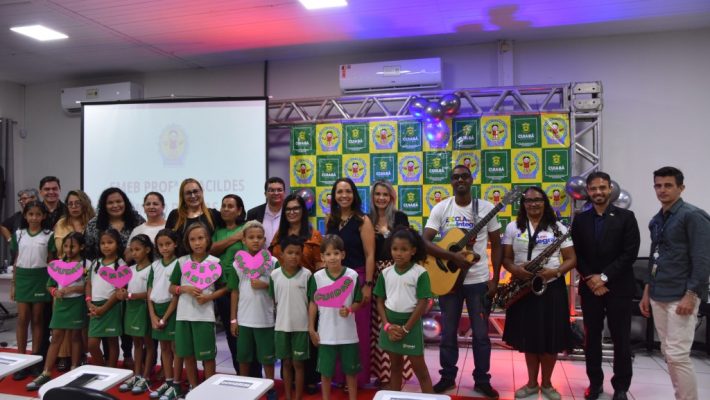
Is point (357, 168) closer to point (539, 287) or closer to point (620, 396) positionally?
point (539, 287)

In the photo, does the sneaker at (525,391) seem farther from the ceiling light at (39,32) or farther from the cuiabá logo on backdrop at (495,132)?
the ceiling light at (39,32)

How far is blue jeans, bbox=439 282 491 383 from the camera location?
340 cm

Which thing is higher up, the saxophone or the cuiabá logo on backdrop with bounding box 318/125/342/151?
the cuiabá logo on backdrop with bounding box 318/125/342/151

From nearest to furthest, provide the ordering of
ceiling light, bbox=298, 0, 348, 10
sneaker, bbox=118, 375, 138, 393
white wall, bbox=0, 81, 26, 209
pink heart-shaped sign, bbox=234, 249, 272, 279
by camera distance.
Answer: pink heart-shaped sign, bbox=234, 249, 272, 279 → sneaker, bbox=118, 375, 138, 393 → ceiling light, bbox=298, 0, 348, 10 → white wall, bbox=0, 81, 26, 209

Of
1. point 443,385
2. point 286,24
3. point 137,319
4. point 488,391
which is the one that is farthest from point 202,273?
point 286,24

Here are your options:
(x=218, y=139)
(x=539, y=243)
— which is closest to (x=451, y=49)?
(x=218, y=139)

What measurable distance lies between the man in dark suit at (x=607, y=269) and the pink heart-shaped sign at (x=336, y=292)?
1633 mm

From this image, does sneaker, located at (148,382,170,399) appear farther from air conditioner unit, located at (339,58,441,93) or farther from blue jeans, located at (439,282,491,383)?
air conditioner unit, located at (339,58,441,93)

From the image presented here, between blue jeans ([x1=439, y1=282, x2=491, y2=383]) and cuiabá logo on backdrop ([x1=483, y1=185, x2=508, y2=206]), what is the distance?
6.83 feet

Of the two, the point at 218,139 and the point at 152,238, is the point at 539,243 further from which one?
the point at 218,139

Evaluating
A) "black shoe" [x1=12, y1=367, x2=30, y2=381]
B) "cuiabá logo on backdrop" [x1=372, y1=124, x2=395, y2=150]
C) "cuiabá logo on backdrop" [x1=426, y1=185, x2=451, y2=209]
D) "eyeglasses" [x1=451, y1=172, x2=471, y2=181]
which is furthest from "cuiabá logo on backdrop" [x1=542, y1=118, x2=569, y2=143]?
"black shoe" [x1=12, y1=367, x2=30, y2=381]

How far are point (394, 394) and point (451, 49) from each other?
16.2 ft

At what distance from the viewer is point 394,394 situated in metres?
1.85

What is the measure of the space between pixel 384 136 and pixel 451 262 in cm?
254
